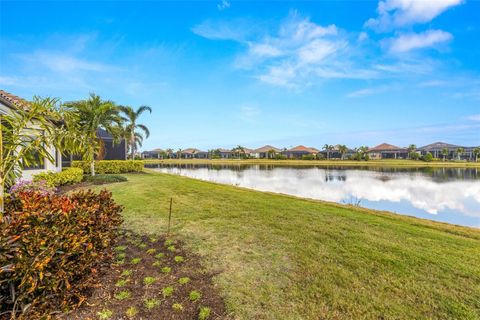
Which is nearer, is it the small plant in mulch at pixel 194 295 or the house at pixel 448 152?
the small plant in mulch at pixel 194 295

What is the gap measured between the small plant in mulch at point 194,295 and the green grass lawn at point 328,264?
1.12 ft

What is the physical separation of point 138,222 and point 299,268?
4.49 metres

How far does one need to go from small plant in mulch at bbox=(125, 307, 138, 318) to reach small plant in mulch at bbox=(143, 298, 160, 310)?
14cm

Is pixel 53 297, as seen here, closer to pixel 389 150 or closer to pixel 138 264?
pixel 138 264

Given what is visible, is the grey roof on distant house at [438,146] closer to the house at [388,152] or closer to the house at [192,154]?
the house at [388,152]

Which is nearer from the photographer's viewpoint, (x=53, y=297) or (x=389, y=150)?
(x=53, y=297)

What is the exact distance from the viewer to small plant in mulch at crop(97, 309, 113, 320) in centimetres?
288

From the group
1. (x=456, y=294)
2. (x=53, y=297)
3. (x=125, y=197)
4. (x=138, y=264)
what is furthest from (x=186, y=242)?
(x=125, y=197)

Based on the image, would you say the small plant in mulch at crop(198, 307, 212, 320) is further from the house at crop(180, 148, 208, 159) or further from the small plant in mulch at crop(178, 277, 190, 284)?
the house at crop(180, 148, 208, 159)

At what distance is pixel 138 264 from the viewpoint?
4.22 metres

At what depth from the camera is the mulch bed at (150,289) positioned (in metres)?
3.00

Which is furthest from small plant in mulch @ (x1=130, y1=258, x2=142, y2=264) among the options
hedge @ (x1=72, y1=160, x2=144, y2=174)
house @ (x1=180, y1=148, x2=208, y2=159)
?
house @ (x1=180, y1=148, x2=208, y2=159)

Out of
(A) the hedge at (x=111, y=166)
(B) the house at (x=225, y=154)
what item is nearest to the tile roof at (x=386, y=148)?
(B) the house at (x=225, y=154)

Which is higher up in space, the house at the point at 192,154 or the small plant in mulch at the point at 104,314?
the house at the point at 192,154
